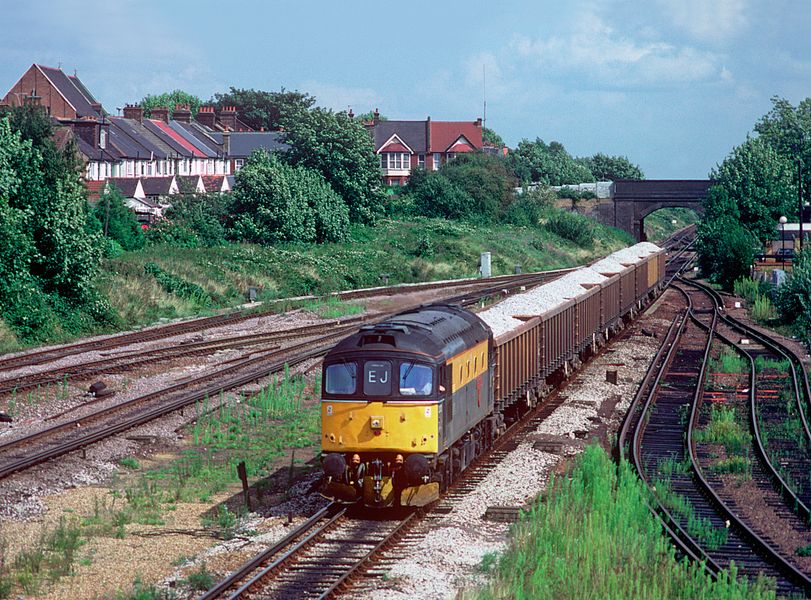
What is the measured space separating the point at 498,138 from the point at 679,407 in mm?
150923

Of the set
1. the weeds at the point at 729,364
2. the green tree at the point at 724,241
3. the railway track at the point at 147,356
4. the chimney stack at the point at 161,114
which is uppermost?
the chimney stack at the point at 161,114

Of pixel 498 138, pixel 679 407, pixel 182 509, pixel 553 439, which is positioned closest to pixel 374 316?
pixel 679 407

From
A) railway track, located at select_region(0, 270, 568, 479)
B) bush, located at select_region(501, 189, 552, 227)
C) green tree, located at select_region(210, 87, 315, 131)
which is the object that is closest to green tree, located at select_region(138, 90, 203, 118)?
green tree, located at select_region(210, 87, 315, 131)

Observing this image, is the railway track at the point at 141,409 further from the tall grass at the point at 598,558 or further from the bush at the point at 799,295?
the bush at the point at 799,295

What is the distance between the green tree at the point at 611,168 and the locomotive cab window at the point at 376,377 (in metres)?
137

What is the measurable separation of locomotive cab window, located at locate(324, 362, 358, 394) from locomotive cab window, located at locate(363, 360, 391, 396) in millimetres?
179

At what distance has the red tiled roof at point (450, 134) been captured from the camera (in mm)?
122938

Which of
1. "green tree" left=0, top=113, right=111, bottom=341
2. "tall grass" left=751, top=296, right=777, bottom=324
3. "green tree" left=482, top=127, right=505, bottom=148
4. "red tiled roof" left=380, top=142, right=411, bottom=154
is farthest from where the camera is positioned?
"green tree" left=482, top=127, right=505, bottom=148

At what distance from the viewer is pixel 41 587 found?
14.2 meters

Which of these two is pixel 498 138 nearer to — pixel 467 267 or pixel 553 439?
pixel 467 267

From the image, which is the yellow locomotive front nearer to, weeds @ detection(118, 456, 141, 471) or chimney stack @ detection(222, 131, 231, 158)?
weeds @ detection(118, 456, 141, 471)

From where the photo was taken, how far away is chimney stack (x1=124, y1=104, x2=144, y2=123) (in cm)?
10288

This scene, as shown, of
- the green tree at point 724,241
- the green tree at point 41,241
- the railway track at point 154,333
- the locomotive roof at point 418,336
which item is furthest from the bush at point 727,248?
the locomotive roof at point 418,336

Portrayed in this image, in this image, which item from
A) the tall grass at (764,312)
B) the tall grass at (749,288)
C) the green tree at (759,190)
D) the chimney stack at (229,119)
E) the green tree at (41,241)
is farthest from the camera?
the chimney stack at (229,119)
